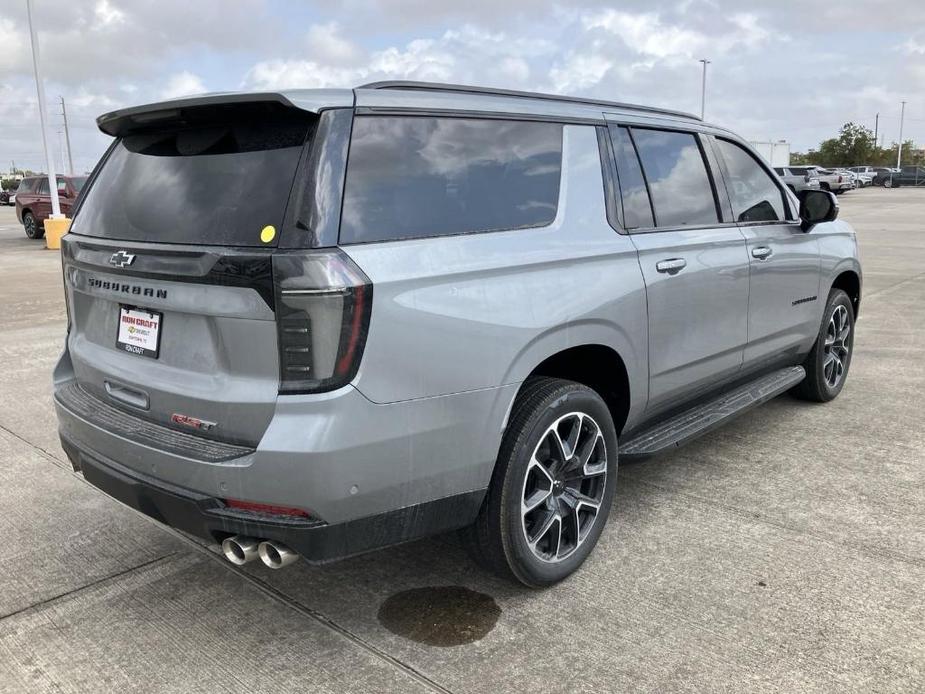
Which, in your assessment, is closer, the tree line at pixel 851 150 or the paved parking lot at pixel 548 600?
the paved parking lot at pixel 548 600

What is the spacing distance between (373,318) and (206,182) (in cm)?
80

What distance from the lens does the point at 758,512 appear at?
3.77 m

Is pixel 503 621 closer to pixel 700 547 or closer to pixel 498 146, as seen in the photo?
pixel 700 547

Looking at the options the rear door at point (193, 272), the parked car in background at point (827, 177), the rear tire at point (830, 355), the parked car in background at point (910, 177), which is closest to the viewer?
the rear door at point (193, 272)

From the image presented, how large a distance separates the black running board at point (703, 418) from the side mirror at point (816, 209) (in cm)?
92

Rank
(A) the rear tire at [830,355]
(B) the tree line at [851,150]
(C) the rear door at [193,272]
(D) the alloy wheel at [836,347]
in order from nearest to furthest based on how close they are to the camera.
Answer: (C) the rear door at [193,272], (A) the rear tire at [830,355], (D) the alloy wheel at [836,347], (B) the tree line at [851,150]

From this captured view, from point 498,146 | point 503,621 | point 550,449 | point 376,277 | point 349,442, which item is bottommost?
point 503,621

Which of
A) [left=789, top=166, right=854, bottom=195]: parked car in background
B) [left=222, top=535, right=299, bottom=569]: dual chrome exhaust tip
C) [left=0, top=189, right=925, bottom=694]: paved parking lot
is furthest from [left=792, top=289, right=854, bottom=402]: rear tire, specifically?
[left=789, top=166, right=854, bottom=195]: parked car in background

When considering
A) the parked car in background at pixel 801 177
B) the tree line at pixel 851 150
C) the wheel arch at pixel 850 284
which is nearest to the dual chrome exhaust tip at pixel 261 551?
the wheel arch at pixel 850 284

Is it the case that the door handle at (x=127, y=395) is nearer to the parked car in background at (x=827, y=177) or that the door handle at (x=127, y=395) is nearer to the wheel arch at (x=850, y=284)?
the wheel arch at (x=850, y=284)

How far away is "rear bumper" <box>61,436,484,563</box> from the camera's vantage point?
243 cm

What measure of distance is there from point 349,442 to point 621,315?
4.61ft

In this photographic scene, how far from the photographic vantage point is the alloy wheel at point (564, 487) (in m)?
3.02

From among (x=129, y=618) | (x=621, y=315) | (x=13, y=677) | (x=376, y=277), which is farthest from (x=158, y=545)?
(x=621, y=315)
